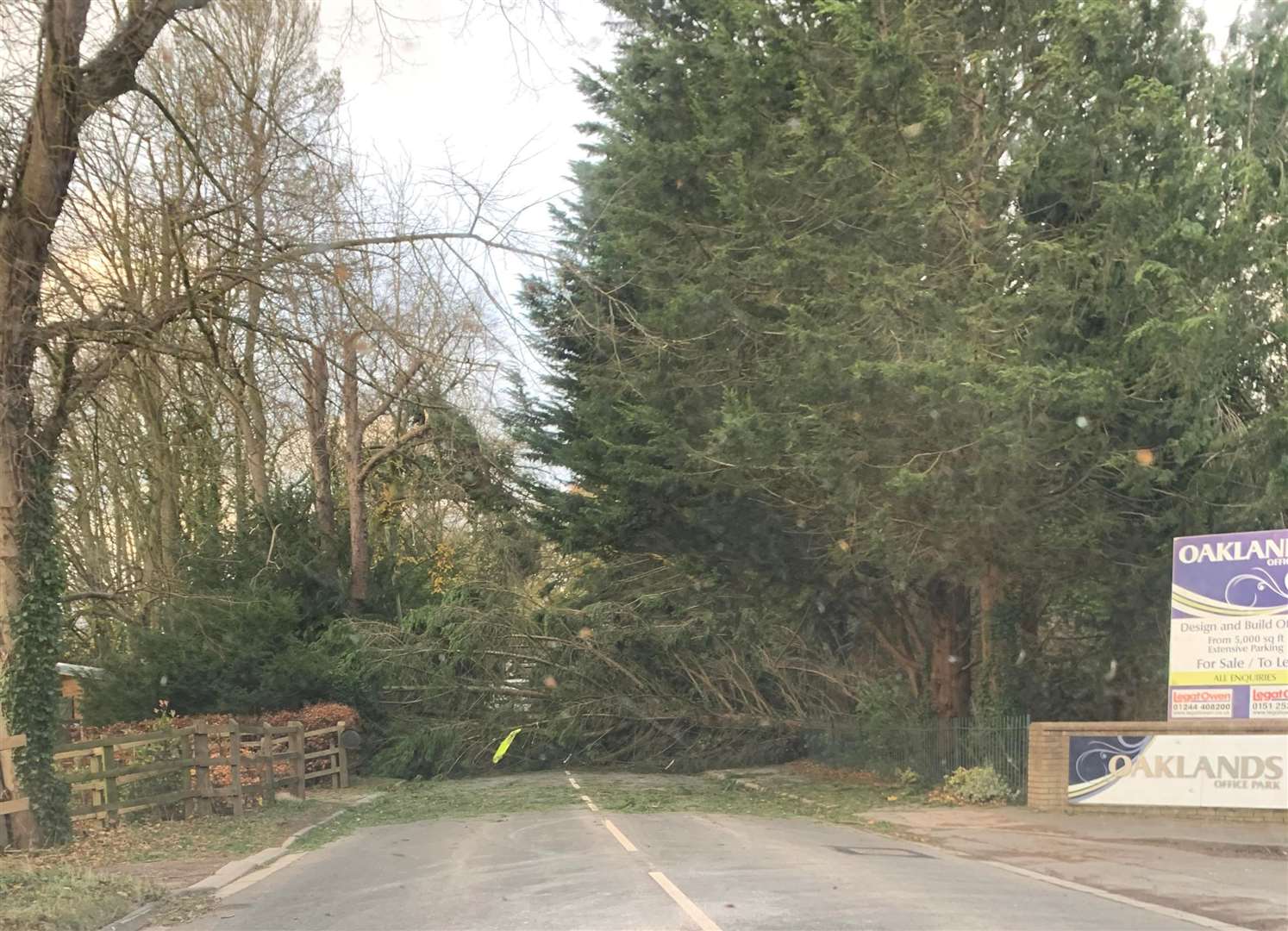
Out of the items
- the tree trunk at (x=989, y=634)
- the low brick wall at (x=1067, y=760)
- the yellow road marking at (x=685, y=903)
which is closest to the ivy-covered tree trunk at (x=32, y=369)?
the yellow road marking at (x=685, y=903)

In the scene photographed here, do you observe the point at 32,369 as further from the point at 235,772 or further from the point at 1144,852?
the point at 1144,852

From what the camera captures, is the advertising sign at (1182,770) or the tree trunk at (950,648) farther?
the tree trunk at (950,648)

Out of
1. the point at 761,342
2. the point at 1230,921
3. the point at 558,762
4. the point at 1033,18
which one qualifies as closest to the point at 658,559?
the point at 558,762

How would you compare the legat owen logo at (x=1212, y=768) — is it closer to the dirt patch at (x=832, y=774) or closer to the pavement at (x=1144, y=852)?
the pavement at (x=1144, y=852)

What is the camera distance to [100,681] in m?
23.8

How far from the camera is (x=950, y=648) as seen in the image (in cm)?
2084

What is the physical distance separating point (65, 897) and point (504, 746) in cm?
1772

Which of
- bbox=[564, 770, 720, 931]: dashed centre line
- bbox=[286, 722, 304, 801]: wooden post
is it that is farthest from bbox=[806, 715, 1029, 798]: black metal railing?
bbox=[286, 722, 304, 801]: wooden post

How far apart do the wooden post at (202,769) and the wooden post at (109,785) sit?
1.66 meters

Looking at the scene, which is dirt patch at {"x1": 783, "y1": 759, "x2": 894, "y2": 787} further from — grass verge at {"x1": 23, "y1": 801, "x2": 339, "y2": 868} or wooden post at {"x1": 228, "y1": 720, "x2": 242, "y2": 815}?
wooden post at {"x1": 228, "y1": 720, "x2": 242, "y2": 815}

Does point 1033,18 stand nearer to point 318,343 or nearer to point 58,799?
point 318,343

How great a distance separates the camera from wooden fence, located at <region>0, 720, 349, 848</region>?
13547 mm

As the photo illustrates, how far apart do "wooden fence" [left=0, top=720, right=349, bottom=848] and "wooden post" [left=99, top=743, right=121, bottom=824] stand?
1 cm

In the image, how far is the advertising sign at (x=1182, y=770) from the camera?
12961mm
